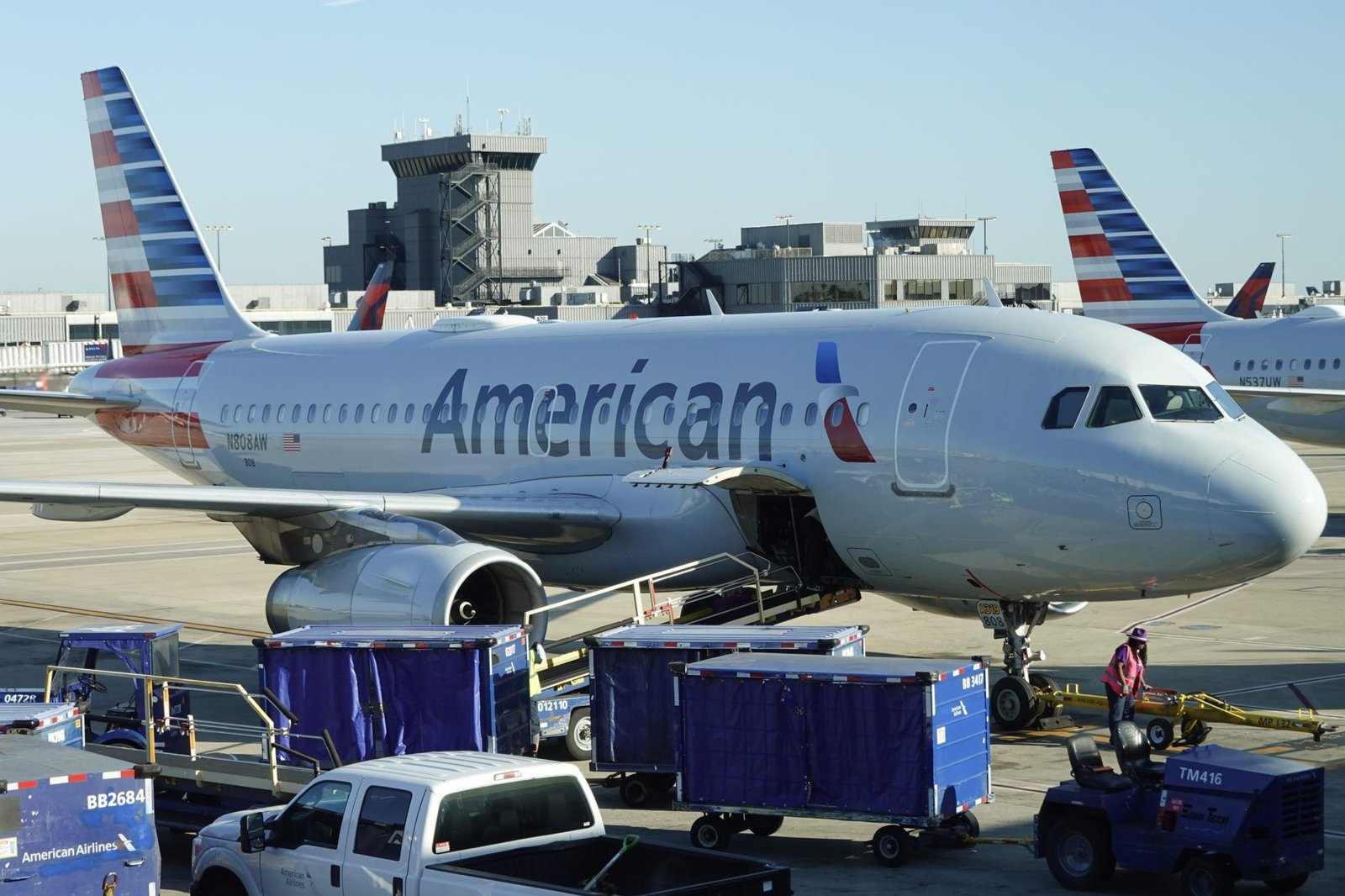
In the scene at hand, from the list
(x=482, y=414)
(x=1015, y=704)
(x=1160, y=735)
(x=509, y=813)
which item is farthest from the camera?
(x=482, y=414)

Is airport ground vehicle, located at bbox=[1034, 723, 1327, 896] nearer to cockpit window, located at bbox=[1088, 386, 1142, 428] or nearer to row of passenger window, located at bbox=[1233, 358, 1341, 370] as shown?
cockpit window, located at bbox=[1088, 386, 1142, 428]

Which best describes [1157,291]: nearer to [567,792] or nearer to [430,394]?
[430,394]

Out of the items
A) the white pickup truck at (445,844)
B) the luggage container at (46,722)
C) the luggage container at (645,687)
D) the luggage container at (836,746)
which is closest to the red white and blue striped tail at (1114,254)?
the luggage container at (645,687)

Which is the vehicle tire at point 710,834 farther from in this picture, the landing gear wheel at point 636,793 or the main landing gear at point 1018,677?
the main landing gear at point 1018,677

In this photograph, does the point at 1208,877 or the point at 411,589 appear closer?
the point at 1208,877

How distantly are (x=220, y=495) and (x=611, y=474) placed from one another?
195 inches

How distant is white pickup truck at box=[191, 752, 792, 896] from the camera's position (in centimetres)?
1077

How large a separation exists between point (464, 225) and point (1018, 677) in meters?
122

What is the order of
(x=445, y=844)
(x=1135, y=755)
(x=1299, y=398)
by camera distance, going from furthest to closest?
(x=1299, y=398) < (x=1135, y=755) < (x=445, y=844)

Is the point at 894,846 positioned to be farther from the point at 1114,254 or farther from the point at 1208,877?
the point at 1114,254

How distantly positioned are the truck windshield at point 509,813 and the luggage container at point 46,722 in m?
4.44

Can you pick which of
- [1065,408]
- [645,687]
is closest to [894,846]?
[645,687]

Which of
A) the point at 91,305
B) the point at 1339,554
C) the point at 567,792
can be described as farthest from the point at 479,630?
the point at 91,305

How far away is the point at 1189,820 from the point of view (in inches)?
515
